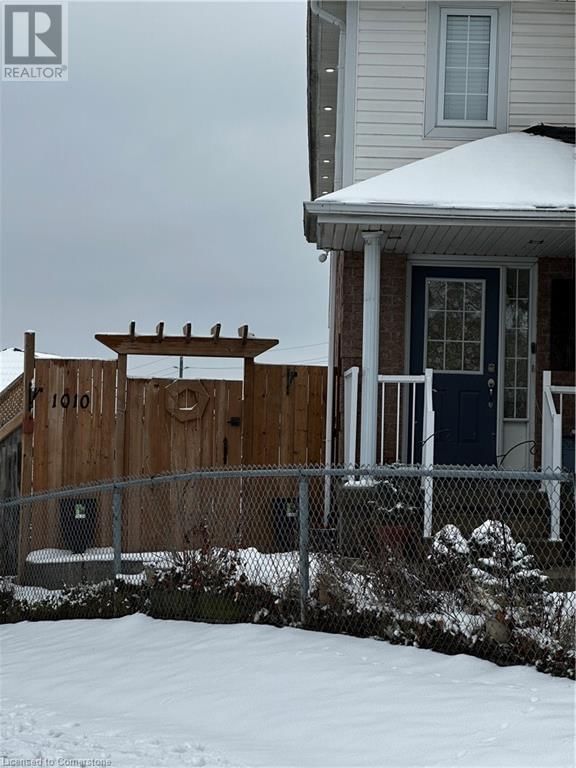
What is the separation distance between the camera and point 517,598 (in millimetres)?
7094

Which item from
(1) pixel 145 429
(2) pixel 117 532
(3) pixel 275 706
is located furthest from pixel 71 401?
(3) pixel 275 706

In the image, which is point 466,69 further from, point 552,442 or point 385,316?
point 552,442

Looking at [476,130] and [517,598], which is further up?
[476,130]

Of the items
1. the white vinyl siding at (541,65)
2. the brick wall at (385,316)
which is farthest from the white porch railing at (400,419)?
the white vinyl siding at (541,65)

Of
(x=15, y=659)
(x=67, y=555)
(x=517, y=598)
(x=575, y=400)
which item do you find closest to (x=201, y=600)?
(x=15, y=659)

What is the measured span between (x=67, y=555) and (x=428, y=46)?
7190 millimetres

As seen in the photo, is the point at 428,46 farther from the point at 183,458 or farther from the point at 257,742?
the point at 257,742

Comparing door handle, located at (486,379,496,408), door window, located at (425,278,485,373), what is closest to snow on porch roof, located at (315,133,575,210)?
door window, located at (425,278,485,373)

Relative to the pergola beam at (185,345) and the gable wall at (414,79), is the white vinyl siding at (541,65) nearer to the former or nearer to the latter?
the gable wall at (414,79)

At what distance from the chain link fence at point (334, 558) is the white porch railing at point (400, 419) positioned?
0.34 m

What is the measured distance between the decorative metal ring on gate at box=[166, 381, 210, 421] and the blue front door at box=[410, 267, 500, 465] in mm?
2687

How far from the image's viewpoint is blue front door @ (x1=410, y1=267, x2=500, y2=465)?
1202 centimetres

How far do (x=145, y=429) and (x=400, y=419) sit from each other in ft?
10.4

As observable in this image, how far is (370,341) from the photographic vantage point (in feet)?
35.2
